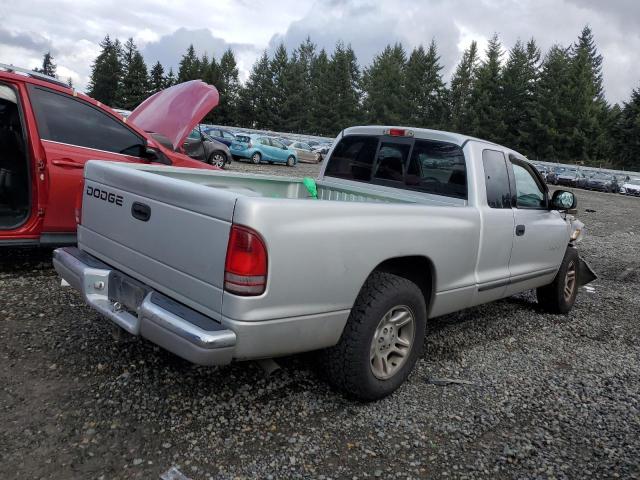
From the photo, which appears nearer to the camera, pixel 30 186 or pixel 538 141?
pixel 30 186

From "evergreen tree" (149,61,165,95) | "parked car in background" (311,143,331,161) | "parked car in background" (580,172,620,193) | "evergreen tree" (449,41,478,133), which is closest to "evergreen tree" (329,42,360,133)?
"evergreen tree" (449,41,478,133)

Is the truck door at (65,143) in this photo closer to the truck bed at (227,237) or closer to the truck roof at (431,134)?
the truck bed at (227,237)

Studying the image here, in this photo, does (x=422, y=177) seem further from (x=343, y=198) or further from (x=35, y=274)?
(x=35, y=274)

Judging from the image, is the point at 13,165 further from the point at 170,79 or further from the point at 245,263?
the point at 170,79

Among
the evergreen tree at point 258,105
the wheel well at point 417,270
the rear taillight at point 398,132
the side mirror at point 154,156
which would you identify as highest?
the evergreen tree at point 258,105

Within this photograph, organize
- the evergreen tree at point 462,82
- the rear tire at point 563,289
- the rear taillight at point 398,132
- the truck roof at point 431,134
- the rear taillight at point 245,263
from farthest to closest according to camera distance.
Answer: the evergreen tree at point 462,82, the rear tire at point 563,289, the rear taillight at point 398,132, the truck roof at point 431,134, the rear taillight at point 245,263

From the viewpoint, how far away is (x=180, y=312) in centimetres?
264

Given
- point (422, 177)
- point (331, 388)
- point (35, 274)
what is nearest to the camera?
point (331, 388)

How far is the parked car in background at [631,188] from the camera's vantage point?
108ft

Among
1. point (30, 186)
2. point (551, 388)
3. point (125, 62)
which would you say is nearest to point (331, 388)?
point (551, 388)

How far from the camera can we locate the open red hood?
20.1 feet

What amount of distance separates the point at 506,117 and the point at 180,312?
220 ft

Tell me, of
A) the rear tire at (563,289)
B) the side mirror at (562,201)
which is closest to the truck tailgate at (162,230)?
the side mirror at (562,201)

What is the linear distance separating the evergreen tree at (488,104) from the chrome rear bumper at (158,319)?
64437 mm
